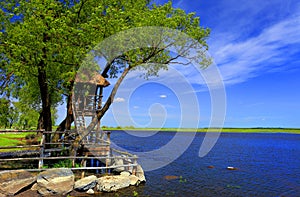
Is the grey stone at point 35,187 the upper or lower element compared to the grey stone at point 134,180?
upper

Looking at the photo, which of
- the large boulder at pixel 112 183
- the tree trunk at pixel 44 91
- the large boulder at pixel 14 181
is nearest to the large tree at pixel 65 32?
the tree trunk at pixel 44 91

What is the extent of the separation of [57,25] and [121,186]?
10976 mm

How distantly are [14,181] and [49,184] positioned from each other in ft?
5.62

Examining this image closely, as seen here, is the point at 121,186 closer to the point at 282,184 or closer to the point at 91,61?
the point at 91,61

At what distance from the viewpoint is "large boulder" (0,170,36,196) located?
40.0 ft

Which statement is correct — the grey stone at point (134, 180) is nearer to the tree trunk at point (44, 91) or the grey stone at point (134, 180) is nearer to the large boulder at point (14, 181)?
the large boulder at point (14, 181)

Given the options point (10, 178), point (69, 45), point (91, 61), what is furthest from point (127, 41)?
point (10, 178)

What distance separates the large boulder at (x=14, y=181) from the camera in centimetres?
1218

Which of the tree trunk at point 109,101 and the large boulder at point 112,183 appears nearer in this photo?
the large boulder at point 112,183

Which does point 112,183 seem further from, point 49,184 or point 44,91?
point 44,91

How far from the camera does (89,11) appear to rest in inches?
727

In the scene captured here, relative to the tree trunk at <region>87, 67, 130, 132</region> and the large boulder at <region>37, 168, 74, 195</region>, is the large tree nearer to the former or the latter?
the tree trunk at <region>87, 67, 130, 132</region>

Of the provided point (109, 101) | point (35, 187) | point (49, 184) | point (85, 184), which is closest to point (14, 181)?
point (35, 187)

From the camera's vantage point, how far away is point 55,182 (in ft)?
43.2
